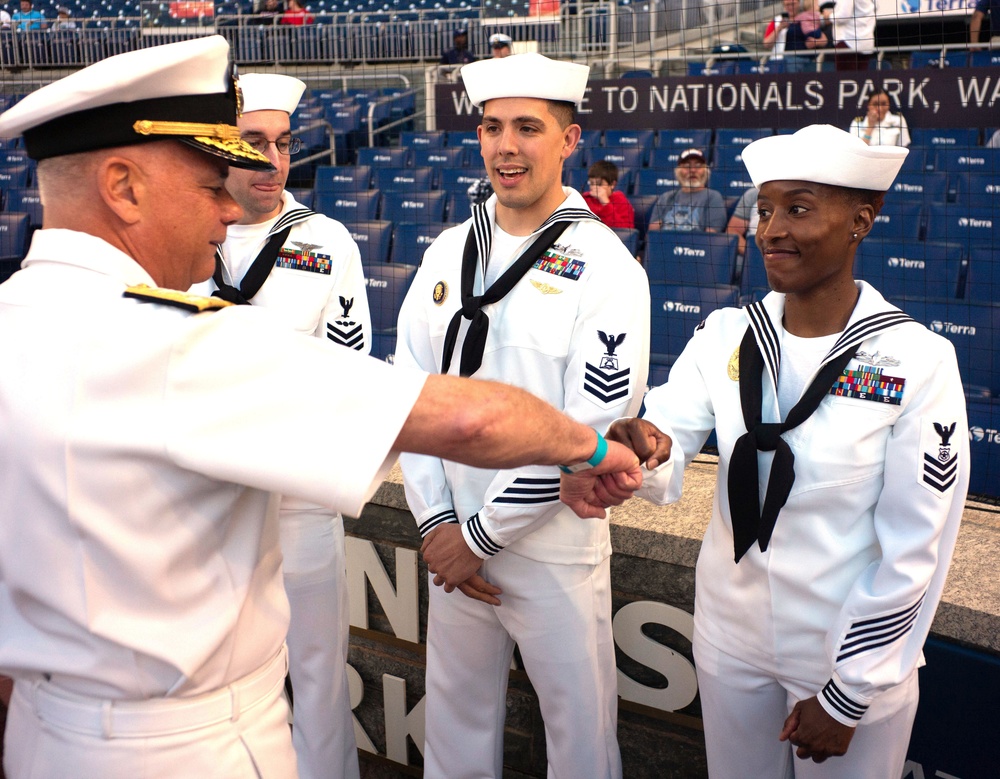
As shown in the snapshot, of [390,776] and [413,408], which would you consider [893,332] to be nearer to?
[413,408]

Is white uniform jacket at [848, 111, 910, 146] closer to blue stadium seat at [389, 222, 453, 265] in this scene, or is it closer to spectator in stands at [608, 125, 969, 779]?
blue stadium seat at [389, 222, 453, 265]

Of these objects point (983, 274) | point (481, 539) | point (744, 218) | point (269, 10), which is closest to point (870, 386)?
point (481, 539)

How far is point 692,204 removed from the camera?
581cm

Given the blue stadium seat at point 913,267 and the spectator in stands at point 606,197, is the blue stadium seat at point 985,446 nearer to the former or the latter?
the blue stadium seat at point 913,267

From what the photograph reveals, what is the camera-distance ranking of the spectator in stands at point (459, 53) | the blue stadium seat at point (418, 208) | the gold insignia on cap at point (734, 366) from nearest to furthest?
the gold insignia on cap at point (734, 366)
the blue stadium seat at point (418, 208)
the spectator in stands at point (459, 53)

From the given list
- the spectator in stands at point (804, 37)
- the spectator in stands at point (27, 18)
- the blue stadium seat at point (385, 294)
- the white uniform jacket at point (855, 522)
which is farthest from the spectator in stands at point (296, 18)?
the white uniform jacket at point (855, 522)

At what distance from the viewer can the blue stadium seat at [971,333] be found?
3824 mm

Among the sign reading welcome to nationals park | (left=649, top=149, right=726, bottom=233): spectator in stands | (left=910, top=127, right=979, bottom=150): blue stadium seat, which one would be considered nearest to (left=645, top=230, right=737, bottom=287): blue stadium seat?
(left=649, top=149, right=726, bottom=233): spectator in stands

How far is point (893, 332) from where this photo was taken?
185 centimetres

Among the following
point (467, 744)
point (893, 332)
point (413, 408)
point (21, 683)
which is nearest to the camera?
point (413, 408)

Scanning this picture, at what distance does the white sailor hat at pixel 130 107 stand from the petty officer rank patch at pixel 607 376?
109 cm

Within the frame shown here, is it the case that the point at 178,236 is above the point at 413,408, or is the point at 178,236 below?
above

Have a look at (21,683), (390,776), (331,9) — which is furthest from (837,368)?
(331,9)

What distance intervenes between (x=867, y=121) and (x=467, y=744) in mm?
4401
